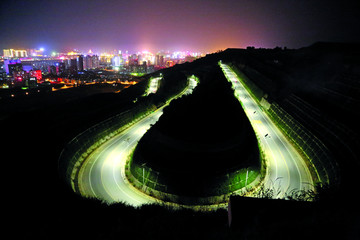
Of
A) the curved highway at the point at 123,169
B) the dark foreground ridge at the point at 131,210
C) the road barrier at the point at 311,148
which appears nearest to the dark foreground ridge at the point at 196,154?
the curved highway at the point at 123,169

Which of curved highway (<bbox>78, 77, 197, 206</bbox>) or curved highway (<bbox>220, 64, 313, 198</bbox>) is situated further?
curved highway (<bbox>220, 64, 313, 198</bbox>)

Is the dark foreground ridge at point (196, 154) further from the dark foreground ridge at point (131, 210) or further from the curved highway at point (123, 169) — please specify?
the dark foreground ridge at point (131, 210)

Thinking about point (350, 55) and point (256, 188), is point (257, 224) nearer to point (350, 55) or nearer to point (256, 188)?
point (256, 188)

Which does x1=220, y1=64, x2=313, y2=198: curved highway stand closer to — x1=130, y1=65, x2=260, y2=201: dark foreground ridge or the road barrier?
the road barrier

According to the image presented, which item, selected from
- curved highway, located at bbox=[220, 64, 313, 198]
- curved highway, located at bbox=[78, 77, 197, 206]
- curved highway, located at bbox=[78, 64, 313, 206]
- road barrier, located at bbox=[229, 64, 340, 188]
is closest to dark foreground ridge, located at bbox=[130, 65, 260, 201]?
curved highway, located at bbox=[78, 77, 197, 206]

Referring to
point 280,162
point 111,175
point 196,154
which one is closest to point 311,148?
point 280,162

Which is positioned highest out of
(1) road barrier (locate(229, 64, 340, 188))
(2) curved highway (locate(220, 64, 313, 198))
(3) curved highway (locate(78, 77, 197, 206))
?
(1) road barrier (locate(229, 64, 340, 188))

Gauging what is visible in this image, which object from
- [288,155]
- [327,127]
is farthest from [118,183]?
[327,127]

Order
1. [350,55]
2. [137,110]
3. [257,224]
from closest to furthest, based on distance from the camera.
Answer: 1. [257,224]
2. [137,110]
3. [350,55]
